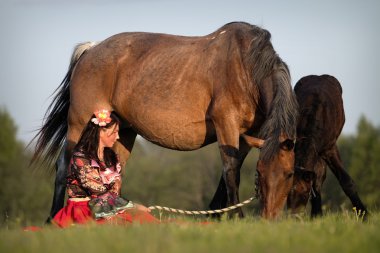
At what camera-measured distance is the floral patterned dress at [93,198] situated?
6.54 meters

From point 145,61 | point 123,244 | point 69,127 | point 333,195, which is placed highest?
point 145,61

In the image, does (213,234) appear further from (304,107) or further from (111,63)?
(111,63)

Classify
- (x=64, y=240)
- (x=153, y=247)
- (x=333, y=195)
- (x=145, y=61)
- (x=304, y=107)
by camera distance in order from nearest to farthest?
1. (x=153, y=247)
2. (x=64, y=240)
3. (x=304, y=107)
4. (x=145, y=61)
5. (x=333, y=195)

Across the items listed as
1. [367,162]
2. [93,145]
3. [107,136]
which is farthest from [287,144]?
[367,162]

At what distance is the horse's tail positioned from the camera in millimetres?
9875

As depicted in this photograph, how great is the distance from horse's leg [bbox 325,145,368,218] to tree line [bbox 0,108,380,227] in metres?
27.3

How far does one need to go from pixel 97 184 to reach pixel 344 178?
3.91m

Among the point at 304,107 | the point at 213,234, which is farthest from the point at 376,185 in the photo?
the point at 213,234

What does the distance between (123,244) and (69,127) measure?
5575mm

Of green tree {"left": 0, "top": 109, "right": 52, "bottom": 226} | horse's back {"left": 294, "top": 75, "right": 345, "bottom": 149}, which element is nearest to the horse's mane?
horse's back {"left": 294, "top": 75, "right": 345, "bottom": 149}

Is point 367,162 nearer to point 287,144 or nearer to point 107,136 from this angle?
point 287,144

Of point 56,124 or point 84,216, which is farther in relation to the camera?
point 56,124

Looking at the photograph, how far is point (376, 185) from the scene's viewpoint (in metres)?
44.7

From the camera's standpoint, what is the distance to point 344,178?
348 inches
